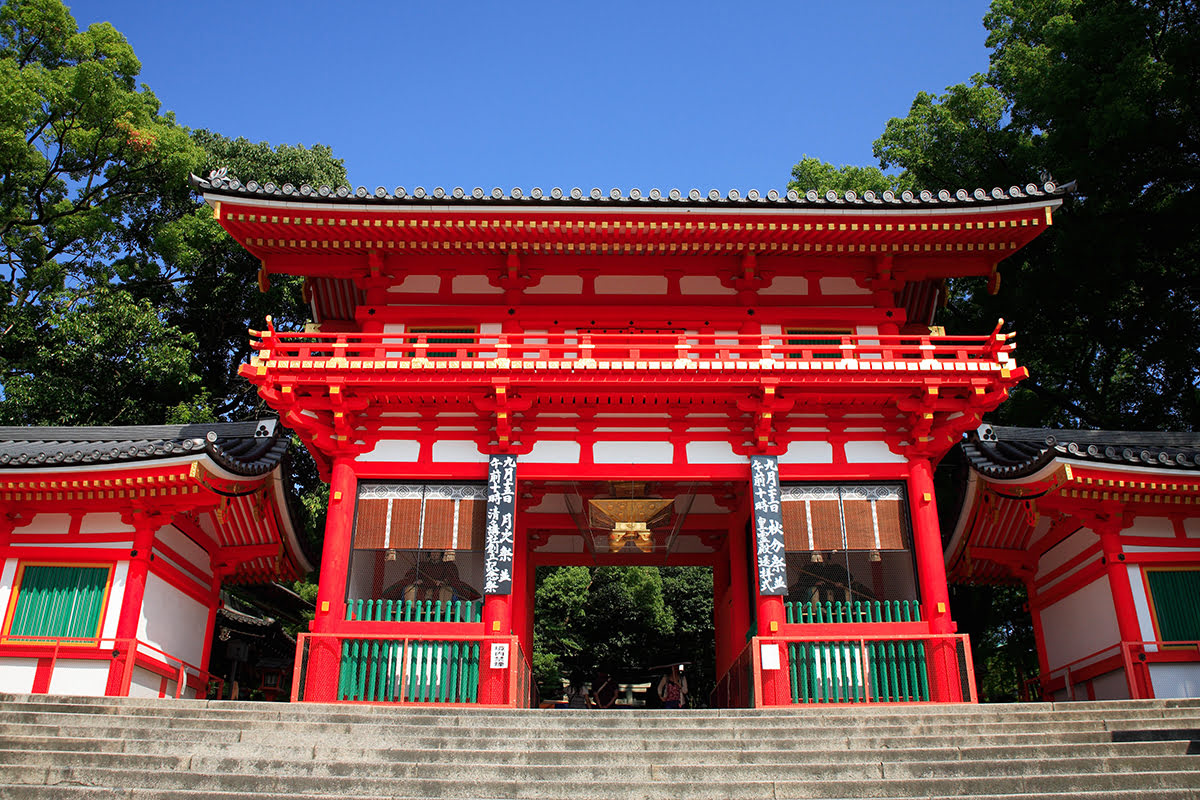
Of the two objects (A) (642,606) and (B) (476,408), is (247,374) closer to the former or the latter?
(B) (476,408)

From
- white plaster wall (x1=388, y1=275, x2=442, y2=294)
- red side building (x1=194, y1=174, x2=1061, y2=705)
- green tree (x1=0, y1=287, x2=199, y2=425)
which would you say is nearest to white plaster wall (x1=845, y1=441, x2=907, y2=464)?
red side building (x1=194, y1=174, x2=1061, y2=705)

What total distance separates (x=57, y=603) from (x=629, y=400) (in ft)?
26.5

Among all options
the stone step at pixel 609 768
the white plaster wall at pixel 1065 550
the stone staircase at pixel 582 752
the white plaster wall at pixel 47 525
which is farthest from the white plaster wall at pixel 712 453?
the white plaster wall at pixel 47 525

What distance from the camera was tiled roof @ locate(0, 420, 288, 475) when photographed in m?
11.0

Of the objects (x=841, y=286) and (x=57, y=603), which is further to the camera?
(x=841, y=286)

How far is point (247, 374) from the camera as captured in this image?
429 inches

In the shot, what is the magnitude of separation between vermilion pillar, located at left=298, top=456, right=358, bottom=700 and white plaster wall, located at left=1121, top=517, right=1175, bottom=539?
34.8 ft

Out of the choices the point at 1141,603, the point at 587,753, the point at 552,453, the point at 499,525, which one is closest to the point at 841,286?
the point at 552,453

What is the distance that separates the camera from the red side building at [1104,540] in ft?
36.8

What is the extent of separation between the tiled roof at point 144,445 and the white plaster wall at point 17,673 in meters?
2.53

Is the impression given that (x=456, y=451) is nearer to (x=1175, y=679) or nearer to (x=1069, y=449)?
(x=1069, y=449)

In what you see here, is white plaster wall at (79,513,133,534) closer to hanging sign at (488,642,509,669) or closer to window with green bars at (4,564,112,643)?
window with green bars at (4,564,112,643)

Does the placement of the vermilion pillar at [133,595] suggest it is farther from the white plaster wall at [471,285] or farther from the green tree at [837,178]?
the green tree at [837,178]

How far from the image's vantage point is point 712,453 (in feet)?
39.9
